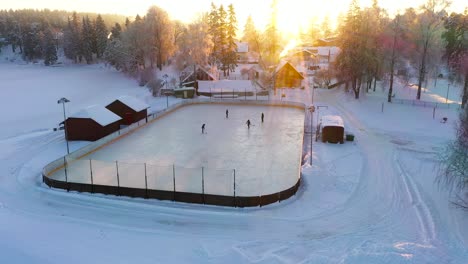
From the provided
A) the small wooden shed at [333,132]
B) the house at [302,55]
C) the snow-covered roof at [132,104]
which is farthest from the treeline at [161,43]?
the small wooden shed at [333,132]

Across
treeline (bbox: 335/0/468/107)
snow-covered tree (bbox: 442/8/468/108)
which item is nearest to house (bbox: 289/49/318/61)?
treeline (bbox: 335/0/468/107)

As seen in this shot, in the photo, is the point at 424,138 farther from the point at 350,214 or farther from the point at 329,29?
the point at 329,29

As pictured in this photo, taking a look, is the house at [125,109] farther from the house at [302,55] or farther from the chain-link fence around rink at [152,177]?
the house at [302,55]

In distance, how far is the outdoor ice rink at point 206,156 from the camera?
21000 mm

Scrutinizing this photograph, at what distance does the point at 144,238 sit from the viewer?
52.0ft

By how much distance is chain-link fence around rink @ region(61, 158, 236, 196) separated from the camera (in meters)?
20.0

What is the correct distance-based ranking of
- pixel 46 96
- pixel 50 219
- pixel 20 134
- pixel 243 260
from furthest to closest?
pixel 46 96
pixel 20 134
pixel 50 219
pixel 243 260

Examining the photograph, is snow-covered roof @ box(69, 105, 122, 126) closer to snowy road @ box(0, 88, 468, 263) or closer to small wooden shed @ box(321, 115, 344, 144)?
snowy road @ box(0, 88, 468, 263)

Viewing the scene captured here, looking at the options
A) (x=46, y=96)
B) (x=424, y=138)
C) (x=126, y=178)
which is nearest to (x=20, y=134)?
(x=126, y=178)

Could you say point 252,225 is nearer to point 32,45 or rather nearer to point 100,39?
point 100,39

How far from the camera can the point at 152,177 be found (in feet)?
70.9

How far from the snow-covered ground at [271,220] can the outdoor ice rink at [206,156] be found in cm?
156

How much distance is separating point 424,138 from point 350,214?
57.8 ft

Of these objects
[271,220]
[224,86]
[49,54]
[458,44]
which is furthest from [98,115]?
[49,54]
